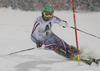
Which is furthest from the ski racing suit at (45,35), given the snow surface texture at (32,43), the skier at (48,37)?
the snow surface texture at (32,43)

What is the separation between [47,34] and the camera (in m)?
4.62

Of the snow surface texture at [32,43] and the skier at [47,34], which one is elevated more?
the skier at [47,34]

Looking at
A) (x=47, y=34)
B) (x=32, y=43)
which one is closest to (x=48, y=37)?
(x=47, y=34)

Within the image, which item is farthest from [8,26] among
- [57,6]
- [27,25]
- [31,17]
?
[57,6]

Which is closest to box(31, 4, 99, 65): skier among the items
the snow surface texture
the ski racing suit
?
the ski racing suit

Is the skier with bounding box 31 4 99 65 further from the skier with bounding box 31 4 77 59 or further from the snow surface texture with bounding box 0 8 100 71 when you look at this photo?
the snow surface texture with bounding box 0 8 100 71

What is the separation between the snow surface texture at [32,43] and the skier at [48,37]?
21 centimetres

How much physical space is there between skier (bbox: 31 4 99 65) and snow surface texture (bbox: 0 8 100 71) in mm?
208

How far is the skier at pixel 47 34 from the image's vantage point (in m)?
4.33

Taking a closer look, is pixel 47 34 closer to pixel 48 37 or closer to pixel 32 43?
pixel 48 37

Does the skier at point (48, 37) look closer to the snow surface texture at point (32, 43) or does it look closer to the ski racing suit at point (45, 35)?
the ski racing suit at point (45, 35)

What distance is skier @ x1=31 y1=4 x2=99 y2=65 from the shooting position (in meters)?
4.31

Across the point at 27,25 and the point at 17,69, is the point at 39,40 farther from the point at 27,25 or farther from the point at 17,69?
the point at 27,25

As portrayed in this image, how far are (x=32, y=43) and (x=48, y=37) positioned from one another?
181 centimetres
